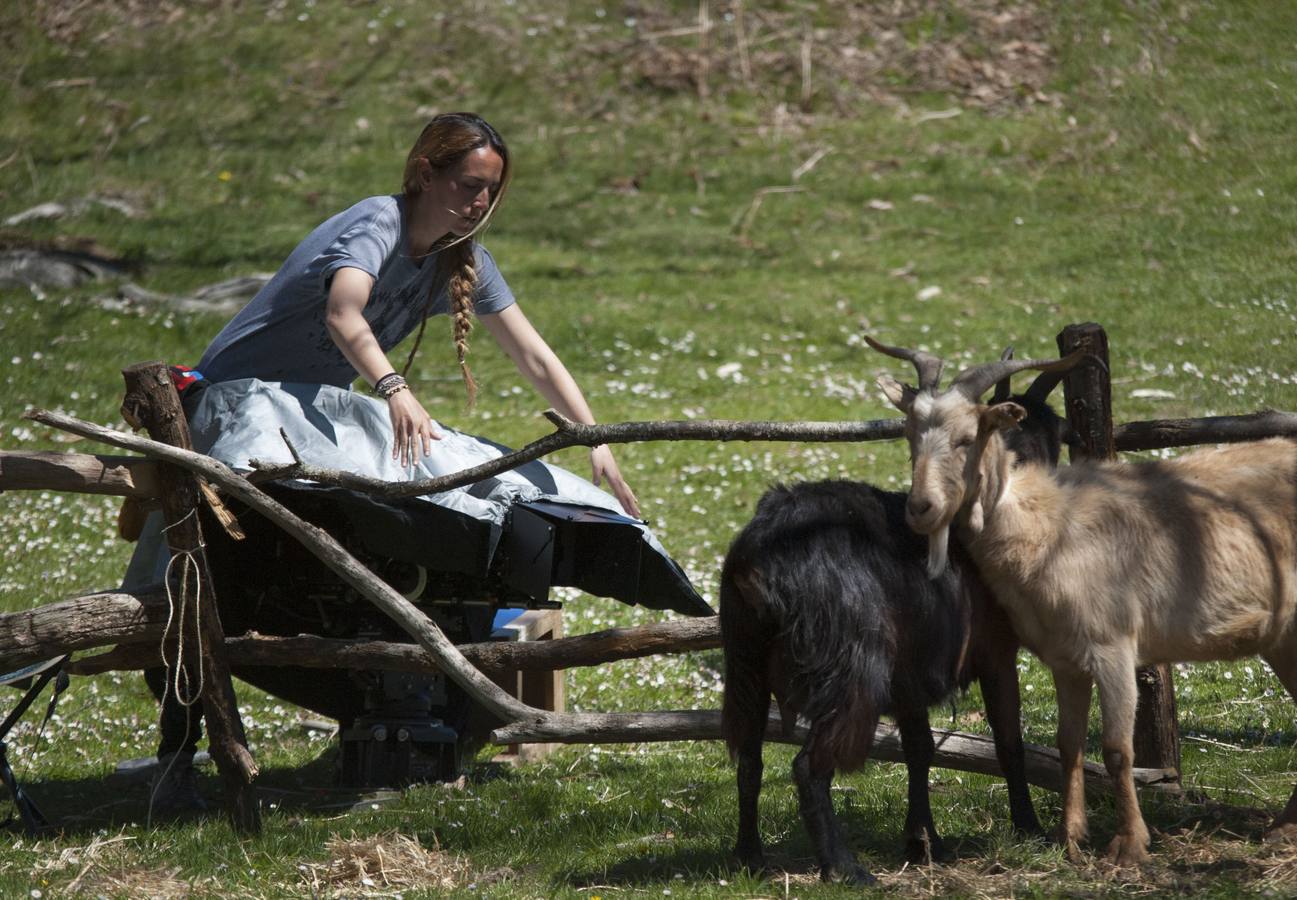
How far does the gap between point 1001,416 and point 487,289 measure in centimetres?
239

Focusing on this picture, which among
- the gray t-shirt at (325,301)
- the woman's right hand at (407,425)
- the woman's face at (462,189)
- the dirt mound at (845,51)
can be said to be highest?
the dirt mound at (845,51)

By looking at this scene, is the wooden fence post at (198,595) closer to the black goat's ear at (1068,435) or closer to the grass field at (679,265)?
the grass field at (679,265)

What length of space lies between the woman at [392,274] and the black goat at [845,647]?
1282mm

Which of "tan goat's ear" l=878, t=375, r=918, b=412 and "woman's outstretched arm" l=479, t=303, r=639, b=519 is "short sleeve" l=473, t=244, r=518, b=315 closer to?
"woman's outstretched arm" l=479, t=303, r=639, b=519

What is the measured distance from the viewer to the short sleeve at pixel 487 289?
565cm

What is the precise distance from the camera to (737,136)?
57.4 feet

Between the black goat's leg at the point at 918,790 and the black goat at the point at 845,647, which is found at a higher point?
the black goat at the point at 845,647

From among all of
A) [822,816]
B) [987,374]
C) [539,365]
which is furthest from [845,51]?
[822,816]

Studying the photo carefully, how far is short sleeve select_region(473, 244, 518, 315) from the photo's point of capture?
18.5 ft


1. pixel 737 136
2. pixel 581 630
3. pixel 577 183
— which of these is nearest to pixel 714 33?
pixel 737 136

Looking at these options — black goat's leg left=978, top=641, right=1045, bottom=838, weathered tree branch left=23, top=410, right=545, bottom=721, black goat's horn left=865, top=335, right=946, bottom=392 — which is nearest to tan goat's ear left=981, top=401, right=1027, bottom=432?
black goat's horn left=865, top=335, right=946, bottom=392

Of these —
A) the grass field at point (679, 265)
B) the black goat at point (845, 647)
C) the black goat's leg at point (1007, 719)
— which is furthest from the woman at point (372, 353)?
the black goat's leg at point (1007, 719)

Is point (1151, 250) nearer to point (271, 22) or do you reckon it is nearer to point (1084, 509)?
point (1084, 509)

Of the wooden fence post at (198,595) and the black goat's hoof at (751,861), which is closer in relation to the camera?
the black goat's hoof at (751,861)
